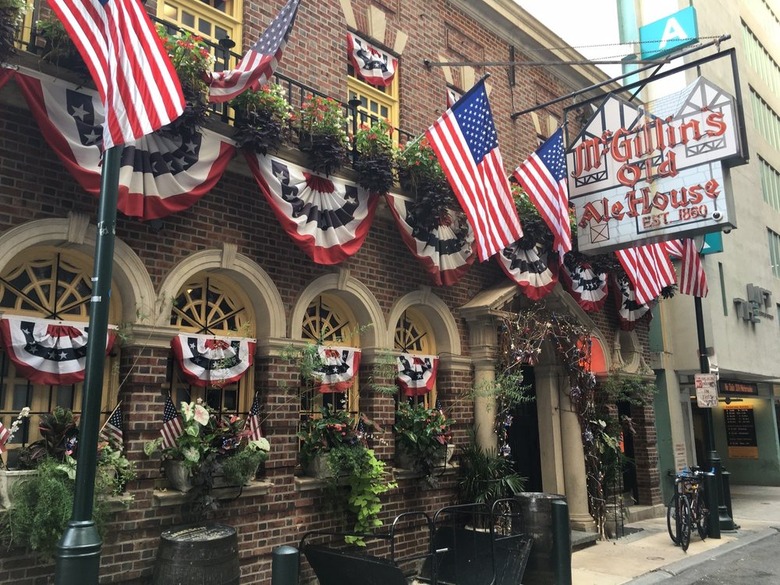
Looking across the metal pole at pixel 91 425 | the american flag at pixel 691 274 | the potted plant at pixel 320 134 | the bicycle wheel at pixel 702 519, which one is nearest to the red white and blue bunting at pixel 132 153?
the potted plant at pixel 320 134

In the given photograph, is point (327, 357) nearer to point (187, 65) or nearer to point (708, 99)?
point (187, 65)

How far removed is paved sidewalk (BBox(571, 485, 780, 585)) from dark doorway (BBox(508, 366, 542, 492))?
5.43 ft

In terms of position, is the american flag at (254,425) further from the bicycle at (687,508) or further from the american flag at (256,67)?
the bicycle at (687,508)

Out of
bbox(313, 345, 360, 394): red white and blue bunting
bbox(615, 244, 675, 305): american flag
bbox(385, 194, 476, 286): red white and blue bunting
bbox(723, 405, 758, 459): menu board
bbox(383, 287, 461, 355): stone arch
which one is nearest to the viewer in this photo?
bbox(313, 345, 360, 394): red white and blue bunting

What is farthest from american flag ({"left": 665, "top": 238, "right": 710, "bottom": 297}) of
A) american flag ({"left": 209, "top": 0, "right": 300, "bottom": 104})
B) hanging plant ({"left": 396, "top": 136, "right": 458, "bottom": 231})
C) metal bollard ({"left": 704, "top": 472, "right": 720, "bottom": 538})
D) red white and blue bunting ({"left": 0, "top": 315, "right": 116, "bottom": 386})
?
red white and blue bunting ({"left": 0, "top": 315, "right": 116, "bottom": 386})

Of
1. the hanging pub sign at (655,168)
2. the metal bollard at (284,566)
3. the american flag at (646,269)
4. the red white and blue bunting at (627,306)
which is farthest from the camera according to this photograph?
the red white and blue bunting at (627,306)

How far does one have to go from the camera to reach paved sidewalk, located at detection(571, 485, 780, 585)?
9031mm

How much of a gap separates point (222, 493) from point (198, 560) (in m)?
1.30

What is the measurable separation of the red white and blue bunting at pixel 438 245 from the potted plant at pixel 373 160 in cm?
32

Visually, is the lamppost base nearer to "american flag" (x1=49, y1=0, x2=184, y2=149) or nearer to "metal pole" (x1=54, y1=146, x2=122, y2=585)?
"metal pole" (x1=54, y1=146, x2=122, y2=585)

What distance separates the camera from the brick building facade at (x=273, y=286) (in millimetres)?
6145

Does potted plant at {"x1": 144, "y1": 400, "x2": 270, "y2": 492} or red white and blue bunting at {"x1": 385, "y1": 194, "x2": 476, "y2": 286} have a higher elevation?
red white and blue bunting at {"x1": 385, "y1": 194, "x2": 476, "y2": 286}

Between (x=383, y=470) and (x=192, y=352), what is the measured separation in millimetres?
2961

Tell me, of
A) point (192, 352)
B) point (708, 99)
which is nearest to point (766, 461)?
point (708, 99)
